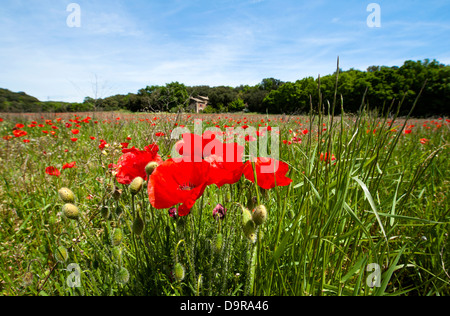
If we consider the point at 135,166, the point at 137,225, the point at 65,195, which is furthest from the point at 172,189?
the point at 65,195

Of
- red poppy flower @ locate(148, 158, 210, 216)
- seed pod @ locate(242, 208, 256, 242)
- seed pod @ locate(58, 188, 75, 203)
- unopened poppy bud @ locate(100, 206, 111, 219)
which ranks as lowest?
unopened poppy bud @ locate(100, 206, 111, 219)

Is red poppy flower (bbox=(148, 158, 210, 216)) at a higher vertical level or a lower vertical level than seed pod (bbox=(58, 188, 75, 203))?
higher

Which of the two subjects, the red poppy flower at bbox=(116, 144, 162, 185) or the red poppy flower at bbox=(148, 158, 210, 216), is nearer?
the red poppy flower at bbox=(148, 158, 210, 216)

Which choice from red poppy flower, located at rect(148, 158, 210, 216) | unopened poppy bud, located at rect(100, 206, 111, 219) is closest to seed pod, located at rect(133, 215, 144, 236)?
red poppy flower, located at rect(148, 158, 210, 216)

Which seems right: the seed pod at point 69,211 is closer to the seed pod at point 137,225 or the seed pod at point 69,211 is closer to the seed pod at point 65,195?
the seed pod at point 65,195

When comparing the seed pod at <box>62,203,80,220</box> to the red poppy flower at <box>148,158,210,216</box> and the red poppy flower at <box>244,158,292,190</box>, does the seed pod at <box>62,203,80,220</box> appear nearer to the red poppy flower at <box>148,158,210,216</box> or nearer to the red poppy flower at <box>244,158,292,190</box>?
the red poppy flower at <box>148,158,210,216</box>

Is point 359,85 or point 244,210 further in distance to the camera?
point 359,85

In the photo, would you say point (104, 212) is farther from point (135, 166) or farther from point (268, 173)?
point (268, 173)

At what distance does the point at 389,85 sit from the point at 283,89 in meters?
16.2

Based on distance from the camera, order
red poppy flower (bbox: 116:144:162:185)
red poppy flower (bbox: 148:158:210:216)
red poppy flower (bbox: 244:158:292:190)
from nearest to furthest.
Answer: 1. red poppy flower (bbox: 148:158:210:216)
2. red poppy flower (bbox: 244:158:292:190)
3. red poppy flower (bbox: 116:144:162:185)

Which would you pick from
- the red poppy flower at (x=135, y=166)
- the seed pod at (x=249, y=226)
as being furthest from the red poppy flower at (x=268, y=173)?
the red poppy flower at (x=135, y=166)
